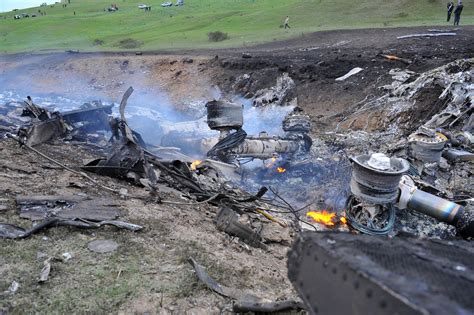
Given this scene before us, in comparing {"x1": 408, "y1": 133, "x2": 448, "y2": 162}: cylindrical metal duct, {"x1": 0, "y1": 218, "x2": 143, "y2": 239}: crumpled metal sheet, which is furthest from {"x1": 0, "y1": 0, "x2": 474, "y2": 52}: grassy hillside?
{"x1": 0, "y1": 218, "x2": 143, "y2": 239}: crumpled metal sheet

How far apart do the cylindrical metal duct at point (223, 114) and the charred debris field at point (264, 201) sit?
0.10 ft

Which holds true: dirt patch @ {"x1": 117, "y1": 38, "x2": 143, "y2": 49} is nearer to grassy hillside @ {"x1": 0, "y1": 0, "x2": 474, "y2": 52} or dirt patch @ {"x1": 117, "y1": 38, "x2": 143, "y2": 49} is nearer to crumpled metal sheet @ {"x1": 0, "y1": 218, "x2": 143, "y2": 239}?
grassy hillside @ {"x1": 0, "y1": 0, "x2": 474, "y2": 52}

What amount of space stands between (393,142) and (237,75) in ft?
29.8

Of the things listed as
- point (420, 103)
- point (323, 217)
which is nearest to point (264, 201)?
point (323, 217)

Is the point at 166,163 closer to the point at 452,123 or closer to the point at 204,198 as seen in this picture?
the point at 204,198

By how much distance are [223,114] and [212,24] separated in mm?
28013

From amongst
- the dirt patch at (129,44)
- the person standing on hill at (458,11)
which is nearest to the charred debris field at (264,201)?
the person standing on hill at (458,11)

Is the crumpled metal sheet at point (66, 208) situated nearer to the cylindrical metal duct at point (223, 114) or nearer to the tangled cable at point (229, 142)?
the tangled cable at point (229, 142)

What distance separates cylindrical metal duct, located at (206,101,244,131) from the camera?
853cm

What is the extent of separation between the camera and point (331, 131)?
38.8 feet

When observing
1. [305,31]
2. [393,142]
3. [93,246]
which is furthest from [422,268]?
[305,31]

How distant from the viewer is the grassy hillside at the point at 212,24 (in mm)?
26375

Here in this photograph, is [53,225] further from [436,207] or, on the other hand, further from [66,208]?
[436,207]

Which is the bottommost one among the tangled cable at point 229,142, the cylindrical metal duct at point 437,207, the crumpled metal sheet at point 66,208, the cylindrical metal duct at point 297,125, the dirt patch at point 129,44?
the cylindrical metal duct at point 437,207
